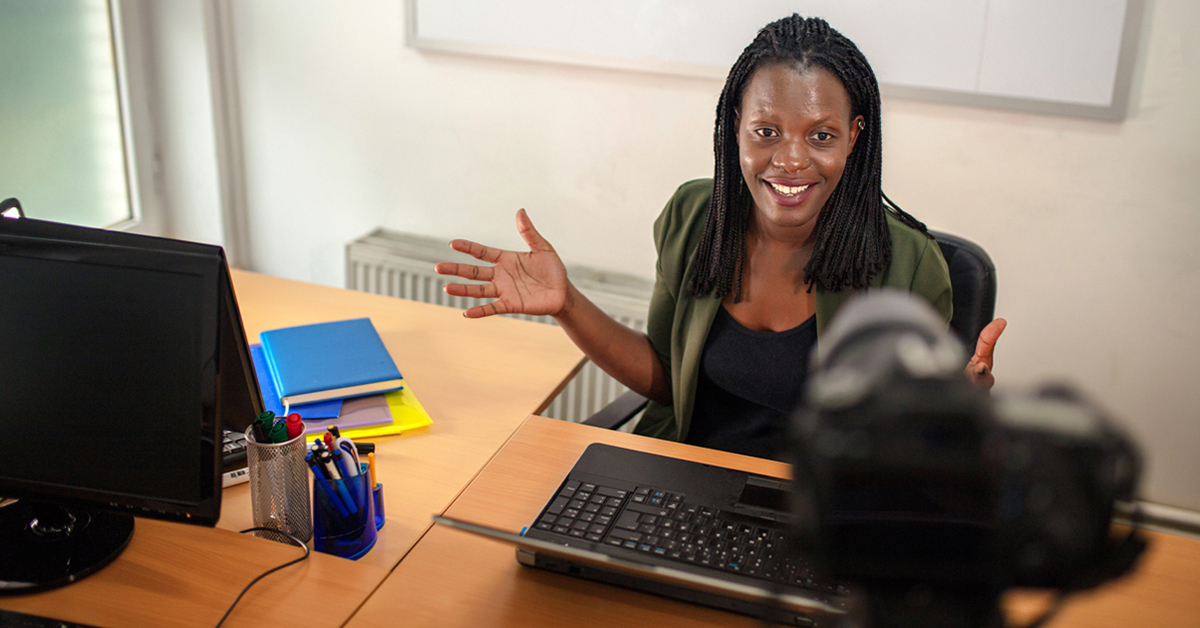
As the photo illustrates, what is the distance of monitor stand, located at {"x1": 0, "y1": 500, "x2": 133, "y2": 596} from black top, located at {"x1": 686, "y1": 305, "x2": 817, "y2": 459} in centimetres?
87

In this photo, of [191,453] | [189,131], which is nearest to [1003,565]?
[191,453]

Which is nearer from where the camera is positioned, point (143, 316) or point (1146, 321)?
point (143, 316)

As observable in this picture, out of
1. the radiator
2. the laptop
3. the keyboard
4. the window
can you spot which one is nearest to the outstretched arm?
the laptop

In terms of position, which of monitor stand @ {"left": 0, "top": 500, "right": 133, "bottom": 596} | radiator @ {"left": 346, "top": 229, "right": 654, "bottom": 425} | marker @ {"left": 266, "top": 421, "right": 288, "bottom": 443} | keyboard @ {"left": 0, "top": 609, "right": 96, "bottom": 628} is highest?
marker @ {"left": 266, "top": 421, "right": 288, "bottom": 443}

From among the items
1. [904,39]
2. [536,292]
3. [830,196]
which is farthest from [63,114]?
[904,39]

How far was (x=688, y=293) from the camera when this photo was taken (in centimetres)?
150

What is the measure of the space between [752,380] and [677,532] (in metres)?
0.50

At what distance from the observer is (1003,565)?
16.9 inches

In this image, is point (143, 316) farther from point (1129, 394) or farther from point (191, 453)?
point (1129, 394)

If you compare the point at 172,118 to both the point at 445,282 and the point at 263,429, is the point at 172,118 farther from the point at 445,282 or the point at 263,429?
the point at 263,429

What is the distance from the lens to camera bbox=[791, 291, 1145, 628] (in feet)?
1.36

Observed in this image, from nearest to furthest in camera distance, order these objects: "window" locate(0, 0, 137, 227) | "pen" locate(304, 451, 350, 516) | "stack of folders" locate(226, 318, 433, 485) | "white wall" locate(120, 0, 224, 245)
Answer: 1. "pen" locate(304, 451, 350, 516)
2. "stack of folders" locate(226, 318, 433, 485)
3. "window" locate(0, 0, 137, 227)
4. "white wall" locate(120, 0, 224, 245)

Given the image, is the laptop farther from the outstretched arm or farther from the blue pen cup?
the outstretched arm

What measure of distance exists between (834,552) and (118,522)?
0.84m
